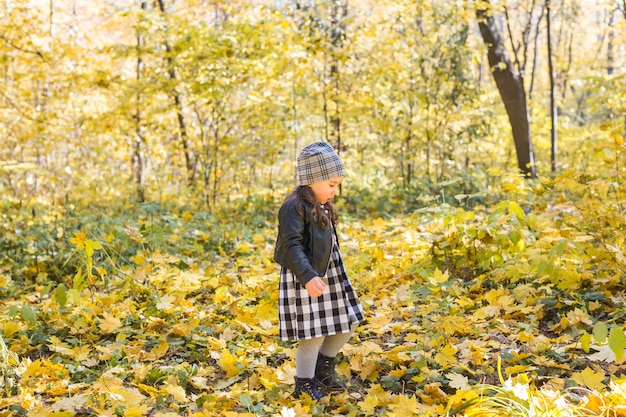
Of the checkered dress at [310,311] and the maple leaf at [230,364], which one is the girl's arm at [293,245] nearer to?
the checkered dress at [310,311]

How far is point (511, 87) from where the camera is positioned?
10539mm

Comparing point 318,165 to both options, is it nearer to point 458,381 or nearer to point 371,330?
point 458,381

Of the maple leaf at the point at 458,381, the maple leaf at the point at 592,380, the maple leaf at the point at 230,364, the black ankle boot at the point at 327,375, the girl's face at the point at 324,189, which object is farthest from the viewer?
the maple leaf at the point at 230,364

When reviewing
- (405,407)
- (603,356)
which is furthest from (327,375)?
(603,356)

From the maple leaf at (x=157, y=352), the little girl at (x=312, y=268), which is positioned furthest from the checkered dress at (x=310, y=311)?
the maple leaf at (x=157, y=352)

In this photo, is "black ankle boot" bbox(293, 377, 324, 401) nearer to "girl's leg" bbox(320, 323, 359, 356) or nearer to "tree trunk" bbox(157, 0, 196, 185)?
"girl's leg" bbox(320, 323, 359, 356)

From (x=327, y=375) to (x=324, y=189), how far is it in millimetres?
973

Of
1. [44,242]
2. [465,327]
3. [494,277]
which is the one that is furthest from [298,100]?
[465,327]

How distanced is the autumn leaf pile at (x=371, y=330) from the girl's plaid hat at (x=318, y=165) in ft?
3.54

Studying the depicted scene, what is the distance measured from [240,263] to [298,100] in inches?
203

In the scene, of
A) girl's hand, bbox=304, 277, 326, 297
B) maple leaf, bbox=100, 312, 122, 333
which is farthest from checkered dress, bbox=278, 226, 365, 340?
maple leaf, bbox=100, 312, 122, 333

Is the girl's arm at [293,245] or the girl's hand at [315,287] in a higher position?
the girl's arm at [293,245]

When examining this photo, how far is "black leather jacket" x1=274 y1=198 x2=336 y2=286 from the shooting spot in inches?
108

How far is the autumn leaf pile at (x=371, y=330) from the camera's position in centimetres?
274
